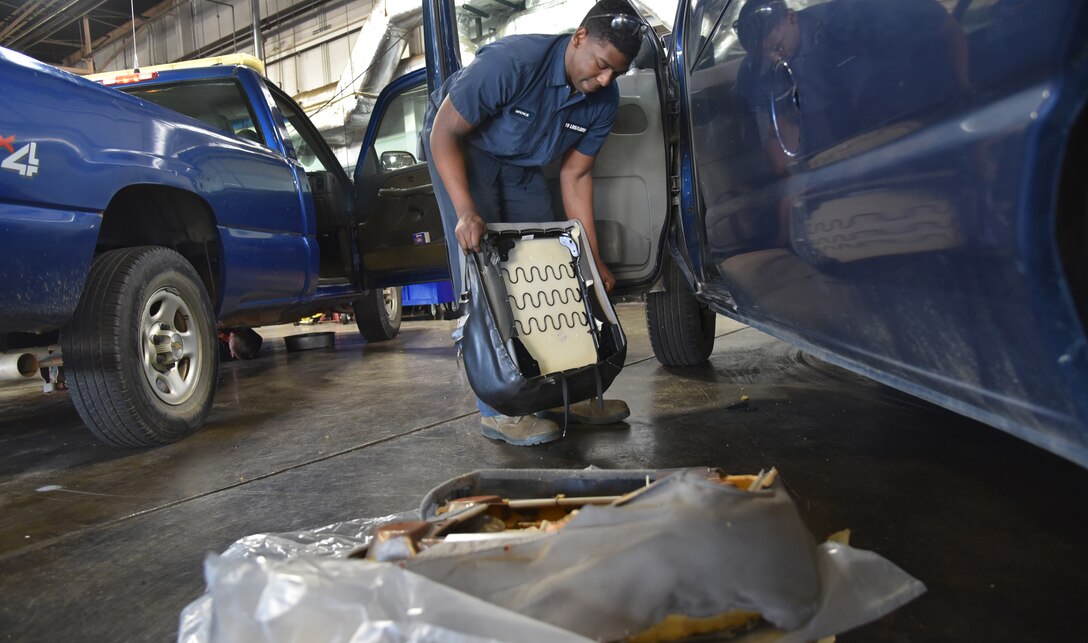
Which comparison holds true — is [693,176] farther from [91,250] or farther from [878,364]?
[91,250]

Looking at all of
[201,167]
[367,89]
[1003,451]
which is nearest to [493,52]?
[201,167]

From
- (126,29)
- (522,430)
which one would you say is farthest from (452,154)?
(126,29)

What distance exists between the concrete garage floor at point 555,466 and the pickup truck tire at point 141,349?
11 centimetres

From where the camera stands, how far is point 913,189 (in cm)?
85

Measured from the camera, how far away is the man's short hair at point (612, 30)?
1861mm

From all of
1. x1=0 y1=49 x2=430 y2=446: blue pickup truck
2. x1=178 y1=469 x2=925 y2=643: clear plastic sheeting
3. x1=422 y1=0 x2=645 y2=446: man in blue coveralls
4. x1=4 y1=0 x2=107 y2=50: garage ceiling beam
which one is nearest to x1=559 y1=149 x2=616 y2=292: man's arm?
x1=422 y1=0 x2=645 y2=446: man in blue coveralls

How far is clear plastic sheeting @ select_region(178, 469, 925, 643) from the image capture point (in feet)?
2.10

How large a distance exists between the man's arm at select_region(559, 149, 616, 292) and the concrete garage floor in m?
0.70

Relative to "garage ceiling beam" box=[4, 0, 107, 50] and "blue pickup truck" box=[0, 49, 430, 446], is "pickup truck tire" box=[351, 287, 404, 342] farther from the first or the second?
"garage ceiling beam" box=[4, 0, 107, 50]

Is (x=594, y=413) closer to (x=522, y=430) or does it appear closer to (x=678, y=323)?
(x=522, y=430)

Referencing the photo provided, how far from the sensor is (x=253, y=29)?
447 inches

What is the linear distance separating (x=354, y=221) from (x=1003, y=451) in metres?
3.60

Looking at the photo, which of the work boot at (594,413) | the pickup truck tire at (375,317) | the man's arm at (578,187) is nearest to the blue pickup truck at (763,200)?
the man's arm at (578,187)

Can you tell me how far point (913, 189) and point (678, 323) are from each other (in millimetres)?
2187
